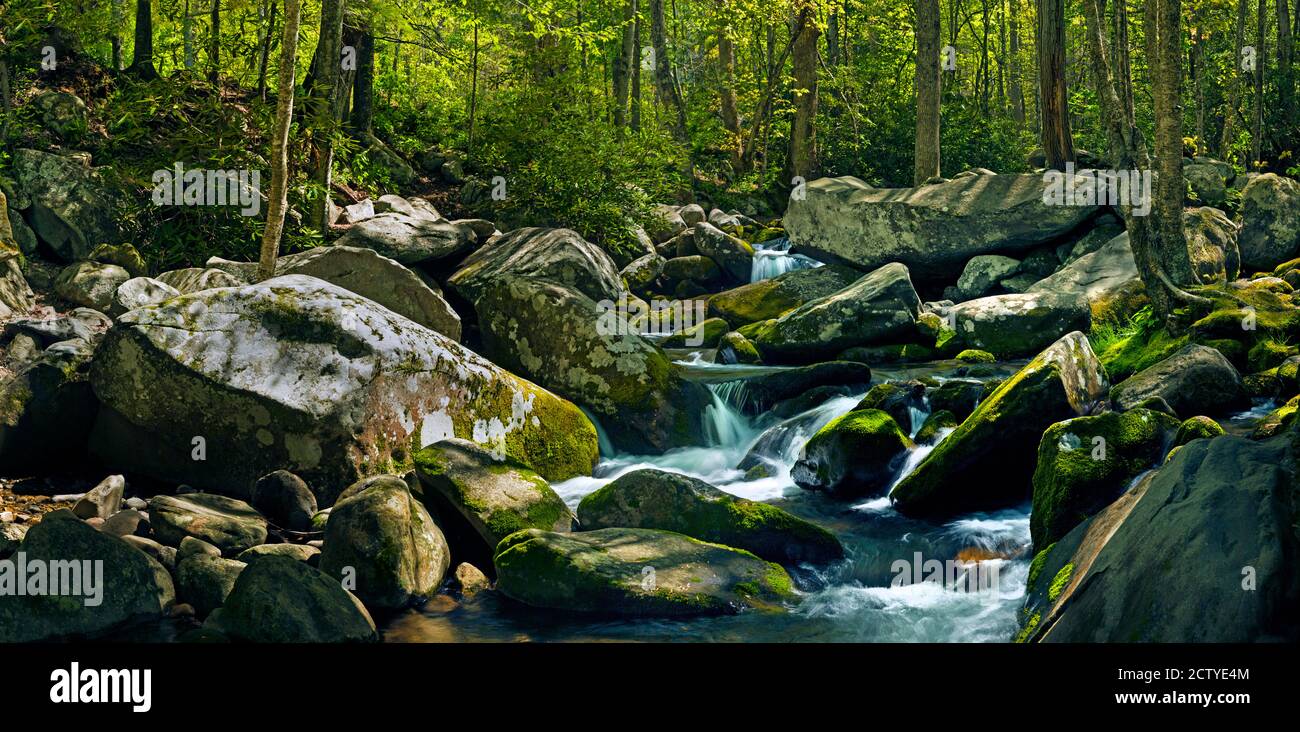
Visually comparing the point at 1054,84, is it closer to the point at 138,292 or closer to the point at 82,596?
the point at 138,292

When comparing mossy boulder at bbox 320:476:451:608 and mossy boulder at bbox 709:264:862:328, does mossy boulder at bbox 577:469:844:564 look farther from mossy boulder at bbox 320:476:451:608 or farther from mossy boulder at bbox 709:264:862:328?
mossy boulder at bbox 709:264:862:328

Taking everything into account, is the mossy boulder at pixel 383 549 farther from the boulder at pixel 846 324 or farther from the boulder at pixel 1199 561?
the boulder at pixel 846 324

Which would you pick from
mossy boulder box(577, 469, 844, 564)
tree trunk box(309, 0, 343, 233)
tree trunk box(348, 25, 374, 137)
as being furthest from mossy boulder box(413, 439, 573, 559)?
tree trunk box(348, 25, 374, 137)

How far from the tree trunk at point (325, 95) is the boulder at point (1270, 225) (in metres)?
14.2

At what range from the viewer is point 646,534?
24.0 feet

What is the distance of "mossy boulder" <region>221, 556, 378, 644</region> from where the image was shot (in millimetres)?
5867

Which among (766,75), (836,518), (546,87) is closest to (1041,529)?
(836,518)

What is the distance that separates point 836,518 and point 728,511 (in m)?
1.40

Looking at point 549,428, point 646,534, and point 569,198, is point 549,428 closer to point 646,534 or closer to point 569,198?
point 646,534

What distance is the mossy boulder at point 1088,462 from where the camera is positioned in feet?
23.2

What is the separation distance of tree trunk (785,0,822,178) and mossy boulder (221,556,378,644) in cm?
1828

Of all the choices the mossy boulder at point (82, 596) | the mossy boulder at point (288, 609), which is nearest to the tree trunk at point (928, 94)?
the mossy boulder at point (288, 609)

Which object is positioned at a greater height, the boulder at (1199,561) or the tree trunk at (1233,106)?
the tree trunk at (1233,106)

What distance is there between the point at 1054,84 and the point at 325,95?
41.8 feet
